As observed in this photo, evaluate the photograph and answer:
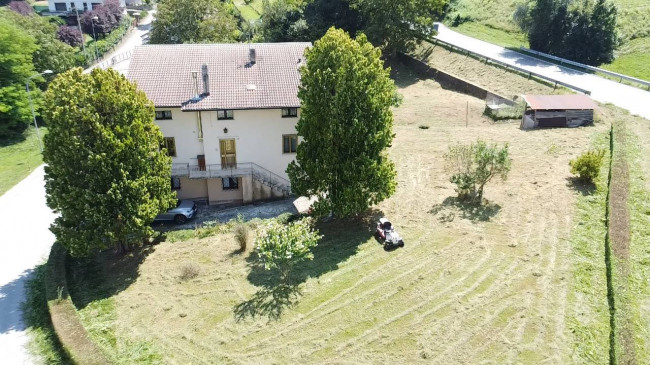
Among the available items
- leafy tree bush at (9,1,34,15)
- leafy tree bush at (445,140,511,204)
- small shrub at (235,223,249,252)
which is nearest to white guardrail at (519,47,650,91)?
leafy tree bush at (445,140,511,204)

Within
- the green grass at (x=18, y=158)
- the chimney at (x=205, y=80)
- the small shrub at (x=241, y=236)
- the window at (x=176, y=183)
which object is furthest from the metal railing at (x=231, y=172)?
the green grass at (x=18, y=158)

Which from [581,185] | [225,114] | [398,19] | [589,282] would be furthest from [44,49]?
[589,282]

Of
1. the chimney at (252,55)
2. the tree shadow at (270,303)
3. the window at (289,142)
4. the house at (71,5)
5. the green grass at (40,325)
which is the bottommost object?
the green grass at (40,325)

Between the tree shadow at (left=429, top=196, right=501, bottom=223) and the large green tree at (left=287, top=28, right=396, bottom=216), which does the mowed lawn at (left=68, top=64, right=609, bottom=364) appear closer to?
the tree shadow at (left=429, top=196, right=501, bottom=223)

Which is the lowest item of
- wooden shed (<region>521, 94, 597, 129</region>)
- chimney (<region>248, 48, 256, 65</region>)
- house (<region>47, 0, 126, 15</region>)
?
wooden shed (<region>521, 94, 597, 129</region>)

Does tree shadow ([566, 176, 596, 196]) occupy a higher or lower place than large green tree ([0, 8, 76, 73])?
lower

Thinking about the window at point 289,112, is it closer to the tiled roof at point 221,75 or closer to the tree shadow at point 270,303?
the tiled roof at point 221,75
